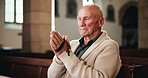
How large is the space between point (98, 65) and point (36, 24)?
412 centimetres

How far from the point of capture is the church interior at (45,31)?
287cm

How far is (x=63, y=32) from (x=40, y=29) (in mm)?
5502

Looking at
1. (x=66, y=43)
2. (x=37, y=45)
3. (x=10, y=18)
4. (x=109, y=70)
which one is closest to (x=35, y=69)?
(x=66, y=43)

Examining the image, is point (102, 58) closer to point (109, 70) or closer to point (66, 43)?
point (109, 70)

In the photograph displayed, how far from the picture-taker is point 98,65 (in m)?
1.65

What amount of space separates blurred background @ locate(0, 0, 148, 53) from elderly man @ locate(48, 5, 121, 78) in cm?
382

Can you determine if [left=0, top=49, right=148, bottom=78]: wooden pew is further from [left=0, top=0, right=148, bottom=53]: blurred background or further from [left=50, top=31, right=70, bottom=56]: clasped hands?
[left=0, top=0, right=148, bottom=53]: blurred background

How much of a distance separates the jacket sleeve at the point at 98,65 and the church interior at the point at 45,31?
0.22 metres

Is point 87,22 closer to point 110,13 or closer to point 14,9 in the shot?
point 14,9

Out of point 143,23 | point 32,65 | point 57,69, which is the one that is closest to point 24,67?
point 32,65

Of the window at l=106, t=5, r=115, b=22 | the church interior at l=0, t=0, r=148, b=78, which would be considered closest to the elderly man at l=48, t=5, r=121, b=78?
the church interior at l=0, t=0, r=148, b=78

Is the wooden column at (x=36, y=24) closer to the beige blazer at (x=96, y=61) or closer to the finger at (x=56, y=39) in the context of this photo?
the beige blazer at (x=96, y=61)

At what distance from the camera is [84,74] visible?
5.32 feet

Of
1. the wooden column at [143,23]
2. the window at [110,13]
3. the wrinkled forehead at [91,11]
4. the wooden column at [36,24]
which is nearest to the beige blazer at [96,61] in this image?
the wrinkled forehead at [91,11]
